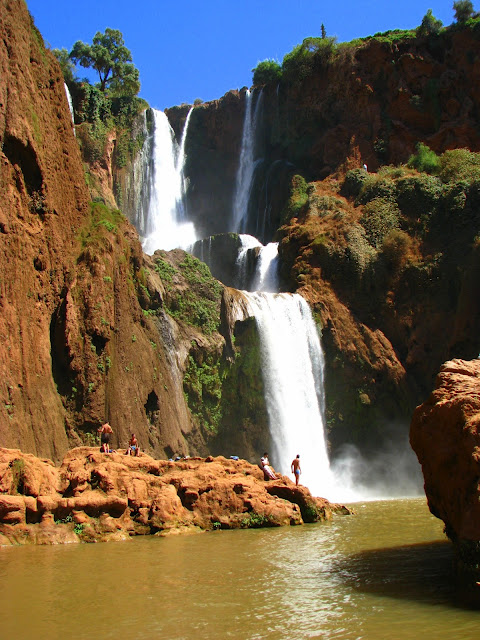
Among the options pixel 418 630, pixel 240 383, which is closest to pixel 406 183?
pixel 240 383

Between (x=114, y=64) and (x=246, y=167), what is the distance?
41.9 feet

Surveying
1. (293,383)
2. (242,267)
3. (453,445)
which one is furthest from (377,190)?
(453,445)

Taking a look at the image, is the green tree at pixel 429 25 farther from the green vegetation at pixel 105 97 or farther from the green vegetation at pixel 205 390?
the green vegetation at pixel 205 390

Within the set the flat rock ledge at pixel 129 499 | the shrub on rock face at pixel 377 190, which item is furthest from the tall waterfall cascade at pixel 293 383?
the flat rock ledge at pixel 129 499

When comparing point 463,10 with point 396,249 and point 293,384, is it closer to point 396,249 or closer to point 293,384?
point 396,249

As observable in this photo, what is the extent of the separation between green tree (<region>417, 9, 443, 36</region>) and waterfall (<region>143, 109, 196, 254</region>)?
20.7 m

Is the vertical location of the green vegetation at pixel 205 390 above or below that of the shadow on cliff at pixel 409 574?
above

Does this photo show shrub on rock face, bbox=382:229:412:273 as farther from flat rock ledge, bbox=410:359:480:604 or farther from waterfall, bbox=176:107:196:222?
flat rock ledge, bbox=410:359:480:604

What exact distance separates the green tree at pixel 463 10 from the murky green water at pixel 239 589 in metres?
42.9

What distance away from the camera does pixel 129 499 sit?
14.9m

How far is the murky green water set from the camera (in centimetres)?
675

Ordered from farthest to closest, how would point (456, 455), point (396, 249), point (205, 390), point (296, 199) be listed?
point (296, 199), point (396, 249), point (205, 390), point (456, 455)

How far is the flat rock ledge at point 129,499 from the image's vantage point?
13414 millimetres

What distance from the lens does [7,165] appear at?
747 inches
